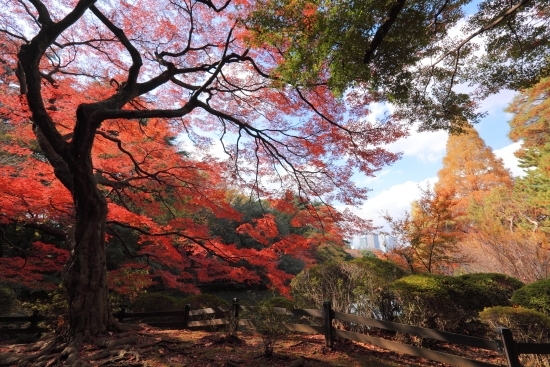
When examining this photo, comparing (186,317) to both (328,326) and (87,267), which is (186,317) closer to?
(87,267)

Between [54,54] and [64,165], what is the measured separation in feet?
14.5

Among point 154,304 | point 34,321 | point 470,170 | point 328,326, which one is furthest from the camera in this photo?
point 470,170

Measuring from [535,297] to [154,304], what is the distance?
1042 centimetres

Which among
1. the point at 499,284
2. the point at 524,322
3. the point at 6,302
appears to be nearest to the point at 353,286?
the point at 524,322

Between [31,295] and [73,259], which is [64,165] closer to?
[73,259]

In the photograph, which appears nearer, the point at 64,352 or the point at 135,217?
the point at 64,352

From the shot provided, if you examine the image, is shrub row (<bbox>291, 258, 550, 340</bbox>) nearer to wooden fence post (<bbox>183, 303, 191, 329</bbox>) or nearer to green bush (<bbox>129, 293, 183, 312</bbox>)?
wooden fence post (<bbox>183, 303, 191, 329</bbox>)

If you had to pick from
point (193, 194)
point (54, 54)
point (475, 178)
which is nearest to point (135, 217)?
point (193, 194)

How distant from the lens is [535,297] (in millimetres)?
6215

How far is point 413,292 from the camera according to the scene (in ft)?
18.3

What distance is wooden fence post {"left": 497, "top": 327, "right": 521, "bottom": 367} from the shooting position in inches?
143

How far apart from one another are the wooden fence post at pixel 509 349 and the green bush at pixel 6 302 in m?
13.2

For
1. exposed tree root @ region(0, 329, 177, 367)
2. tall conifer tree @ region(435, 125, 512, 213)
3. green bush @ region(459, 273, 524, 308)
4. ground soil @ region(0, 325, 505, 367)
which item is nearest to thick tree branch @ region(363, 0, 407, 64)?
ground soil @ region(0, 325, 505, 367)

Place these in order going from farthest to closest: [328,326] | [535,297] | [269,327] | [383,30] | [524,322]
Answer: [535,297] → [328,326] → [524,322] → [269,327] → [383,30]
